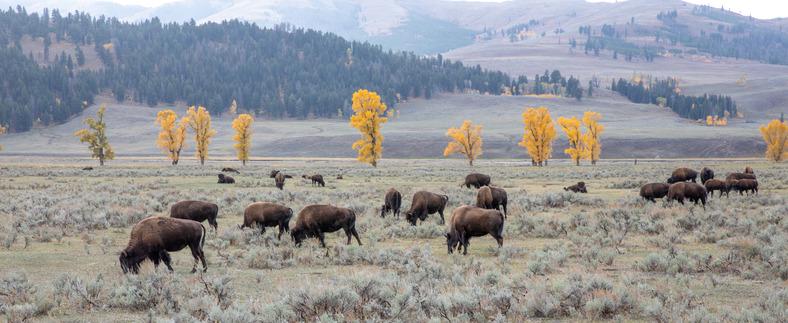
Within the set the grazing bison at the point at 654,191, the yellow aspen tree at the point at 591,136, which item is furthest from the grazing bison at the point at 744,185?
the yellow aspen tree at the point at 591,136

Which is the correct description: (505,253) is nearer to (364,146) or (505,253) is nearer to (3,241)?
(3,241)

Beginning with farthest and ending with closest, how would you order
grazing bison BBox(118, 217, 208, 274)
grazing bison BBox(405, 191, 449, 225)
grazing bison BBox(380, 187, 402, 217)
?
grazing bison BBox(380, 187, 402, 217) → grazing bison BBox(405, 191, 449, 225) → grazing bison BBox(118, 217, 208, 274)

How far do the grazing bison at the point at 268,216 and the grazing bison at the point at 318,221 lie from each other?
1.39m

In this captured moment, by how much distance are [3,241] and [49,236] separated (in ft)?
4.33

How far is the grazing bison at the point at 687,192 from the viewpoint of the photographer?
26.9 metres

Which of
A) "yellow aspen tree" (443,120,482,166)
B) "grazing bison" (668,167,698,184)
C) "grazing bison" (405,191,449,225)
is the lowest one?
"yellow aspen tree" (443,120,482,166)

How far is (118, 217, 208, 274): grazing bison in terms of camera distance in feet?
44.0

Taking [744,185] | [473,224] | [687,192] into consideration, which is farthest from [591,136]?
[473,224]

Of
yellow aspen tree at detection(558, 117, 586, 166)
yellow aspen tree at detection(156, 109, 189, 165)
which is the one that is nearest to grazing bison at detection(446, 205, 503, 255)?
yellow aspen tree at detection(558, 117, 586, 166)

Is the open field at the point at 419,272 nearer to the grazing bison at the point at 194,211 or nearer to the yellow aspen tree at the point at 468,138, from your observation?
the grazing bison at the point at 194,211

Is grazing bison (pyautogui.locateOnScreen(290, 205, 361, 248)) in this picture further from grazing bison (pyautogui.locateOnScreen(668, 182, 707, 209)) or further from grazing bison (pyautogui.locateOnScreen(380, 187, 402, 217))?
grazing bison (pyautogui.locateOnScreen(668, 182, 707, 209))

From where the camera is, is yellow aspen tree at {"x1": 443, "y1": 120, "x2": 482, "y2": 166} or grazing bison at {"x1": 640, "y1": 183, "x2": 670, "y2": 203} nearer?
grazing bison at {"x1": 640, "y1": 183, "x2": 670, "y2": 203}

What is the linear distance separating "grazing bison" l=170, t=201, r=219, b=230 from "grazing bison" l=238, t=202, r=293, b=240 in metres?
1.28

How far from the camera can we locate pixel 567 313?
10.7 m
